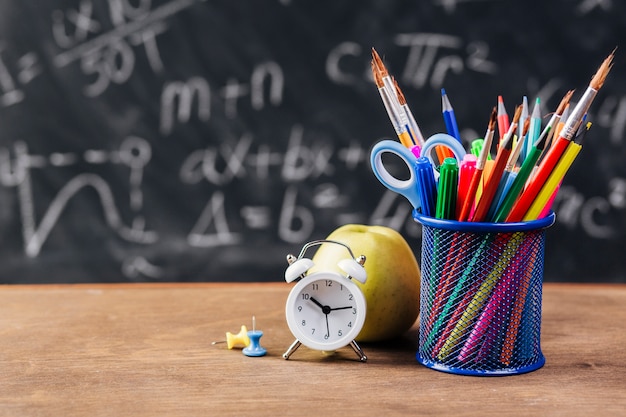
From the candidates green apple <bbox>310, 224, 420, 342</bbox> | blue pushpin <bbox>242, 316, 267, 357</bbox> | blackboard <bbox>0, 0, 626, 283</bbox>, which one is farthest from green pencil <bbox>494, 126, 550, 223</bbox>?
blackboard <bbox>0, 0, 626, 283</bbox>

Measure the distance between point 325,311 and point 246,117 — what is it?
2.05ft

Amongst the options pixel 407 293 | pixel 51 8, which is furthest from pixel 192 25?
pixel 407 293

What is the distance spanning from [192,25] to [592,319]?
77cm

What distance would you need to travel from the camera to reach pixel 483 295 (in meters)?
0.65

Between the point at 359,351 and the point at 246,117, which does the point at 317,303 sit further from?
the point at 246,117

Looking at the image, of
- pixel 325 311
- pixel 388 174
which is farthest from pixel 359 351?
pixel 388 174

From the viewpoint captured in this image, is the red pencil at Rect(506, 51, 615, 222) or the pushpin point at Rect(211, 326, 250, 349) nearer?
the red pencil at Rect(506, 51, 615, 222)

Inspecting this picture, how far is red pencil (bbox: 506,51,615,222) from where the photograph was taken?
62 centimetres

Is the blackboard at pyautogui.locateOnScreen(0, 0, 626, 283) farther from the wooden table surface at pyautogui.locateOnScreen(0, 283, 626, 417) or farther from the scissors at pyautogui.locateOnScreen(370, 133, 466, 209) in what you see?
the scissors at pyautogui.locateOnScreen(370, 133, 466, 209)

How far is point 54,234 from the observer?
50.6 inches

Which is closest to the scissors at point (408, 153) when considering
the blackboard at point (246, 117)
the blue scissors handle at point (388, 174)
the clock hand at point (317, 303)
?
the blue scissors handle at point (388, 174)

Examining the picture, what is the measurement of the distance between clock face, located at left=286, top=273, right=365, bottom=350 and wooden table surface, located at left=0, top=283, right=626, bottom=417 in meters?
0.03

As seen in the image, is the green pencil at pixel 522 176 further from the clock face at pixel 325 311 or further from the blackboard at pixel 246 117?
the blackboard at pixel 246 117

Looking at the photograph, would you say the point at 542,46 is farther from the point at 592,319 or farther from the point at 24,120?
the point at 24,120
